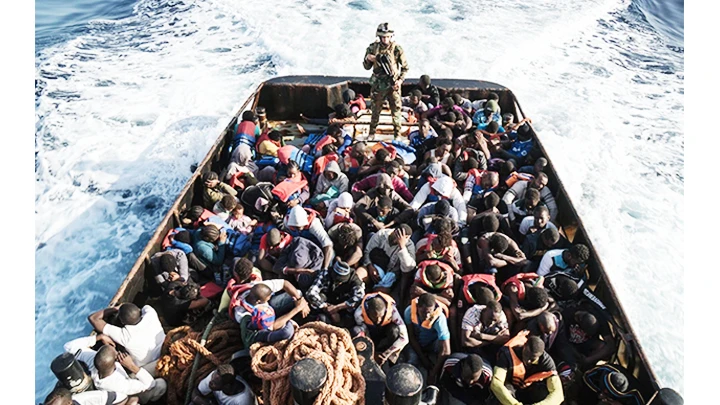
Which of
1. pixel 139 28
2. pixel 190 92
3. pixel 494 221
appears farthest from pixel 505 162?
pixel 139 28

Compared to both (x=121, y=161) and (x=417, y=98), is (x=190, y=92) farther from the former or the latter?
(x=417, y=98)

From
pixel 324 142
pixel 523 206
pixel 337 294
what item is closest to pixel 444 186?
pixel 523 206

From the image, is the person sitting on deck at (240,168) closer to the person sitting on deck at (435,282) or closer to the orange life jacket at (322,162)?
the orange life jacket at (322,162)

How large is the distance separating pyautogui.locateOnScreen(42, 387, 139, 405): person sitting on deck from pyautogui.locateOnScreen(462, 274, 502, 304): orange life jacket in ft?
8.79

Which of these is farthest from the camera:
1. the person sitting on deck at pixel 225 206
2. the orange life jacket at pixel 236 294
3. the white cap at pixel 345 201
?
the person sitting on deck at pixel 225 206

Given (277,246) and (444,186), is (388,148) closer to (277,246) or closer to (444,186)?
(444,186)

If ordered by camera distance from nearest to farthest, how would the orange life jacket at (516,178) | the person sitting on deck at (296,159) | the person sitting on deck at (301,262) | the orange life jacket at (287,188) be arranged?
the person sitting on deck at (301,262), the orange life jacket at (287,188), the orange life jacket at (516,178), the person sitting on deck at (296,159)

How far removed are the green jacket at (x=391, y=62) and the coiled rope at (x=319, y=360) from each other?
13.6 ft

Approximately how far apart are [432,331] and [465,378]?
1.64ft

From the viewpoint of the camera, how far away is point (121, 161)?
9211 mm

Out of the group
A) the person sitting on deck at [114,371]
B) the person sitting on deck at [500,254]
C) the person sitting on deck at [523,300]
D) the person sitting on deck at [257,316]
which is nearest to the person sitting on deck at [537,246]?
the person sitting on deck at [500,254]

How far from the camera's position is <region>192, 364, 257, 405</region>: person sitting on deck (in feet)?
11.1

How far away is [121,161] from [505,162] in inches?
269

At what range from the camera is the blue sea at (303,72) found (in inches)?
279
